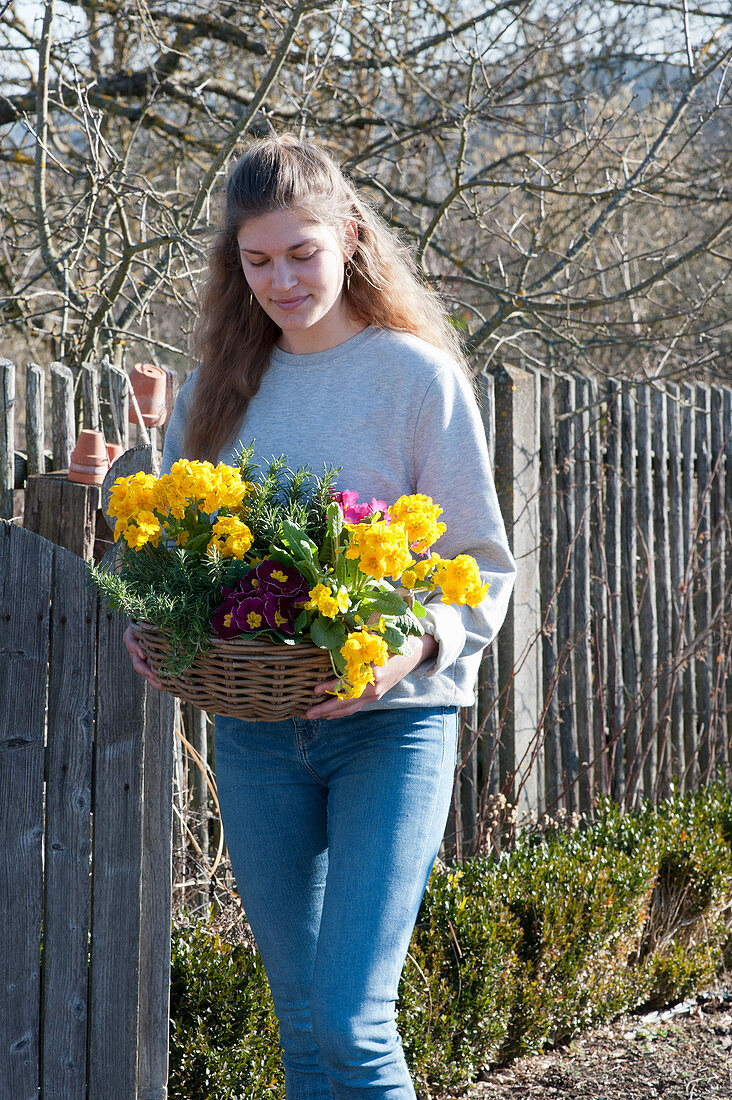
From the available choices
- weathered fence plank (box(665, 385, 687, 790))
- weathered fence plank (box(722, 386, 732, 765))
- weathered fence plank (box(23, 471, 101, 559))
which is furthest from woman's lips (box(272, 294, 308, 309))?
weathered fence plank (box(722, 386, 732, 765))

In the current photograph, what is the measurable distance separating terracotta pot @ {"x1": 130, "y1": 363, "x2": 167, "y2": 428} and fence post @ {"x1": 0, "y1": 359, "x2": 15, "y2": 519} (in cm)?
42

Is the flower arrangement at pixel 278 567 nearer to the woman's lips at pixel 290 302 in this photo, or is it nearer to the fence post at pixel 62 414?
the woman's lips at pixel 290 302

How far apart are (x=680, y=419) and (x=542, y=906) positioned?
2150 mm

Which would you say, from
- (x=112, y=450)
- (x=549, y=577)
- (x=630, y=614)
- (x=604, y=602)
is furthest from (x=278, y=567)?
(x=630, y=614)

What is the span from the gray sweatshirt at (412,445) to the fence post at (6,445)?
0.96 meters

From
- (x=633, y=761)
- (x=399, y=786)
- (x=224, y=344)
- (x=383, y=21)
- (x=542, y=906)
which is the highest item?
(x=383, y=21)

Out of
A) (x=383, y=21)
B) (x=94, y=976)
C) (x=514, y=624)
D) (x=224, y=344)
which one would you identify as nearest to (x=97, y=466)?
(x=224, y=344)

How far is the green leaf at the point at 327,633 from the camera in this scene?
1.48 meters

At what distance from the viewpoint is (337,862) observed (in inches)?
64.8

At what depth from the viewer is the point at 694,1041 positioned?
301 centimetres

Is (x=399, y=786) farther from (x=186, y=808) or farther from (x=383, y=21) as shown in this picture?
(x=383, y=21)

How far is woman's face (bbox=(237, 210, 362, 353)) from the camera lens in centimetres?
179

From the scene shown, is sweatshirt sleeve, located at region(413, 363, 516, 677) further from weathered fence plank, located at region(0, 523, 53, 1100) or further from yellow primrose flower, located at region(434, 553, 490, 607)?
weathered fence plank, located at region(0, 523, 53, 1100)

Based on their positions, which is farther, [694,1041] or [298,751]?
[694,1041]
